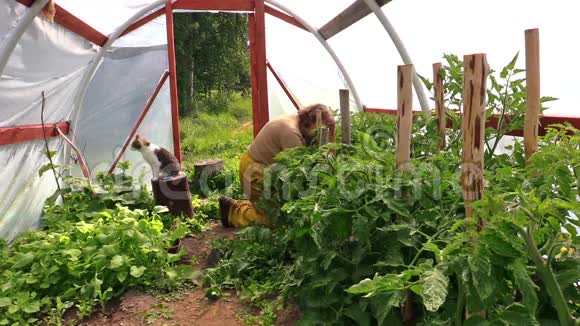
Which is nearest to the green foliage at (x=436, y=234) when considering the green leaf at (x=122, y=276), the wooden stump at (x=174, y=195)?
the green leaf at (x=122, y=276)

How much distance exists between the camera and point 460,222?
3.84ft

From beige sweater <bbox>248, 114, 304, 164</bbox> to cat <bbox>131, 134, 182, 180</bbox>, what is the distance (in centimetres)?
141

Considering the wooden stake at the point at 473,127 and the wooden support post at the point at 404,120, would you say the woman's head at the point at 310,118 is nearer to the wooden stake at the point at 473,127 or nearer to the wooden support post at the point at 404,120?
the wooden support post at the point at 404,120

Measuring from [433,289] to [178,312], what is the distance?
95.9 inches

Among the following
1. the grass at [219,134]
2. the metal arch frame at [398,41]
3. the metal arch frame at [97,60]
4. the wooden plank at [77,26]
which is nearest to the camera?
the metal arch frame at [398,41]

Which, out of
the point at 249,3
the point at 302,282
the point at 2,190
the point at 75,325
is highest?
the point at 249,3

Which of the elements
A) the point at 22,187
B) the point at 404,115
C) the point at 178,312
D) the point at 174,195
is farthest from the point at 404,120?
the point at 22,187

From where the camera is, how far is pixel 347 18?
553 cm

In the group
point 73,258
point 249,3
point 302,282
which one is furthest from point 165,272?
point 249,3

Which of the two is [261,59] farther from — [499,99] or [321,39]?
[499,99]

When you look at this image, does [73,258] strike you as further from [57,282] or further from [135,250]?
[135,250]

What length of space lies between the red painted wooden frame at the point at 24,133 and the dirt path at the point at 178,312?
1.91 m

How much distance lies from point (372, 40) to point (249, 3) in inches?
90.7

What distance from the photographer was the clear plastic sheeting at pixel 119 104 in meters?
6.30
